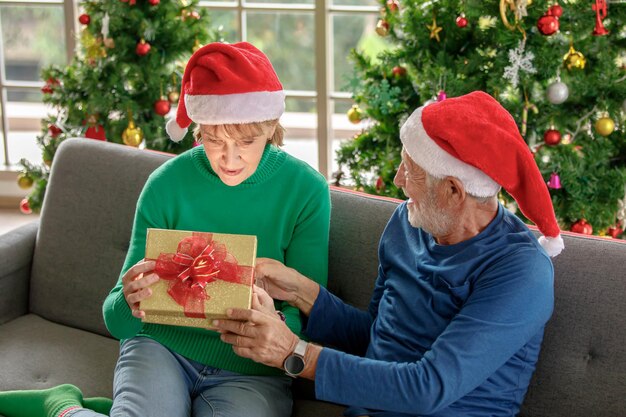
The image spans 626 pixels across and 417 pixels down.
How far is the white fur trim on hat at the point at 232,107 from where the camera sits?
80.3 inches

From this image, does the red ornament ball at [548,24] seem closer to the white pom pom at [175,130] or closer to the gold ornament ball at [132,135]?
the white pom pom at [175,130]

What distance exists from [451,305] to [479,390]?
0.62 feet

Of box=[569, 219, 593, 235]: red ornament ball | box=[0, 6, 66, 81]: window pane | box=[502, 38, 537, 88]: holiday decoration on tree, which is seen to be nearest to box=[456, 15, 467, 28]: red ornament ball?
box=[502, 38, 537, 88]: holiday decoration on tree

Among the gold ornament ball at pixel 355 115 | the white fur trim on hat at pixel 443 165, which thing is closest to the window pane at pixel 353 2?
the gold ornament ball at pixel 355 115

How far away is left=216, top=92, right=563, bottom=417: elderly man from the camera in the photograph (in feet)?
5.74

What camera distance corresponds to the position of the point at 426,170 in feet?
6.07

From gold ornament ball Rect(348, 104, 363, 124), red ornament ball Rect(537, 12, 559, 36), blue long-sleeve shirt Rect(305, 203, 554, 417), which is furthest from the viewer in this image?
gold ornament ball Rect(348, 104, 363, 124)

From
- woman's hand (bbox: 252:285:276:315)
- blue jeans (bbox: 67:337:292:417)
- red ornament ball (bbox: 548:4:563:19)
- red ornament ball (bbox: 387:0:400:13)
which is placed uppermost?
red ornament ball (bbox: 387:0:400:13)

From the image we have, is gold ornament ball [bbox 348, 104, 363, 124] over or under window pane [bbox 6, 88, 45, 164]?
over

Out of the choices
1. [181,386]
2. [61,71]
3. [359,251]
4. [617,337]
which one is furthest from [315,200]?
[61,71]

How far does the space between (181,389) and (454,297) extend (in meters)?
0.68

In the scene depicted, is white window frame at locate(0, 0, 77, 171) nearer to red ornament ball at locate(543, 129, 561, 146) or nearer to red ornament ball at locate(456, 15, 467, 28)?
red ornament ball at locate(456, 15, 467, 28)

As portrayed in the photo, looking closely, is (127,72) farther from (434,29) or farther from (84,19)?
(434,29)

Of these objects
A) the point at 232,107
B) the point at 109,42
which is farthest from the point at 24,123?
the point at 232,107
